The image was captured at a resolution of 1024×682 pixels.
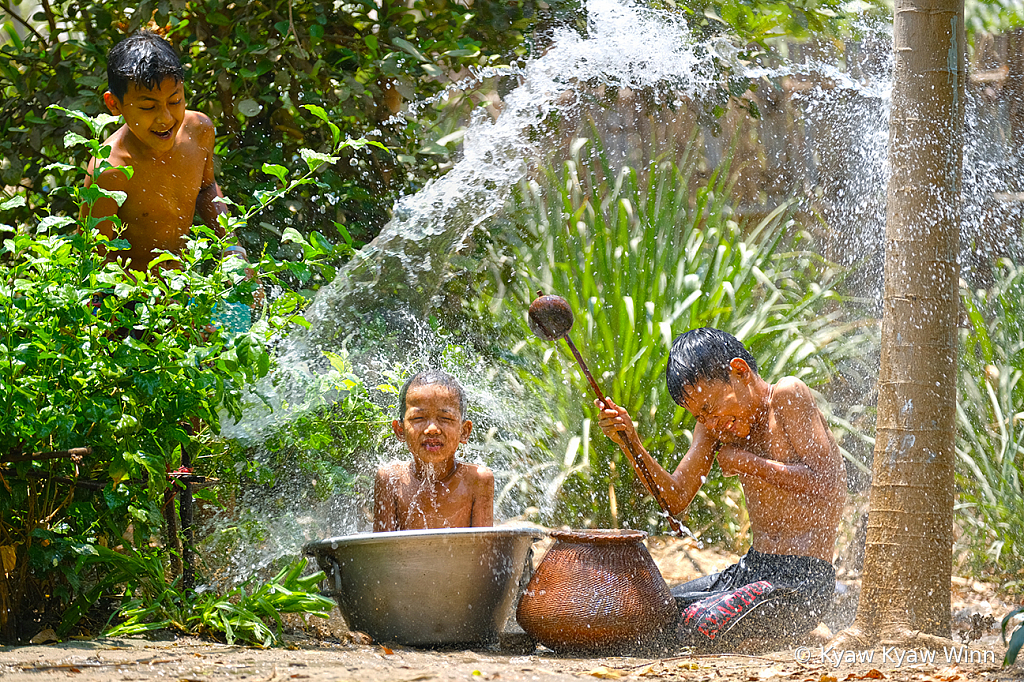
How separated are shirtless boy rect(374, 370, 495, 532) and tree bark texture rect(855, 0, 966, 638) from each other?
1.17 metres

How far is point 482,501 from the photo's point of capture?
3.20m

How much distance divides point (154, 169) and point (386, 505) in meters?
1.25

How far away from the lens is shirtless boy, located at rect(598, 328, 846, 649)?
283 centimetres

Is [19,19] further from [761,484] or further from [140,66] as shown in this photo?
[761,484]

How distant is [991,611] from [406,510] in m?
2.14

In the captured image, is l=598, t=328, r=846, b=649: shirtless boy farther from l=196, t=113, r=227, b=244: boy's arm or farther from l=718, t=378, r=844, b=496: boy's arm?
l=196, t=113, r=227, b=244: boy's arm

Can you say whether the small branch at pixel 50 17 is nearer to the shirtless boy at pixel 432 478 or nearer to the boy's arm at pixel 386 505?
the shirtless boy at pixel 432 478

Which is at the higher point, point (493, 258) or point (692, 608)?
point (493, 258)

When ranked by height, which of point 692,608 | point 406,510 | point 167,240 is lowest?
point 692,608

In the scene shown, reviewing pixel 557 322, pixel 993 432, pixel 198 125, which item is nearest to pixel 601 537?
pixel 557 322

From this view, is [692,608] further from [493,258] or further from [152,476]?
[493,258]

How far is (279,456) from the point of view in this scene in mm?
3240

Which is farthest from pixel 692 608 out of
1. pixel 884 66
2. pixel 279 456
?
pixel 884 66

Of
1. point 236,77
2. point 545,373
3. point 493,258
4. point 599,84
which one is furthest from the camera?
point 599,84
